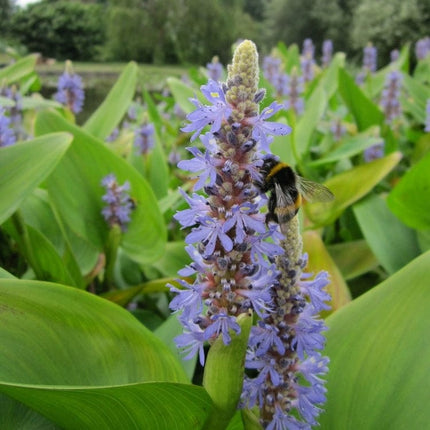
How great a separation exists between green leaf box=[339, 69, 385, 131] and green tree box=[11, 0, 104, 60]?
34.5 meters

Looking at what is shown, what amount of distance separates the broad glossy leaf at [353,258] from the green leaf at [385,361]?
0.99 m

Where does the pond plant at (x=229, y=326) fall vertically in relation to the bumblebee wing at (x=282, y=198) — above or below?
below

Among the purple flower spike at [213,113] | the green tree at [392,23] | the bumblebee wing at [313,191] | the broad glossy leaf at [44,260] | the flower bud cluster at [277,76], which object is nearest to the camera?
the purple flower spike at [213,113]

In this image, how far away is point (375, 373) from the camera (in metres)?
1.33

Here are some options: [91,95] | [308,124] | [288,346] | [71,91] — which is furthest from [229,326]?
[91,95]

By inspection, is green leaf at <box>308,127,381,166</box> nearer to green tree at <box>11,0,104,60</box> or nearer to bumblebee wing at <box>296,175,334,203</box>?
bumblebee wing at <box>296,175,334,203</box>

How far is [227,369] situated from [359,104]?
2.96m

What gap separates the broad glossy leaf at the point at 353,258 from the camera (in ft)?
7.93

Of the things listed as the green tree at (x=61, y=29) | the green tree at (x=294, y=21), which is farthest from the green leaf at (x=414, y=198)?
the green tree at (x=61, y=29)

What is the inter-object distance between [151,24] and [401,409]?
3289 cm

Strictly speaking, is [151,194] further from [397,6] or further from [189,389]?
[397,6]

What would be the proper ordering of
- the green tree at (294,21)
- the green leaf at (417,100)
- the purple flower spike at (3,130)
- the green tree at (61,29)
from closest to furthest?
the purple flower spike at (3,130), the green leaf at (417,100), the green tree at (294,21), the green tree at (61,29)

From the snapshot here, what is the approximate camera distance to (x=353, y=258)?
2.51 meters

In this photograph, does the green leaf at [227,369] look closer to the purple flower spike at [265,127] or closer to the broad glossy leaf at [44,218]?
the purple flower spike at [265,127]
